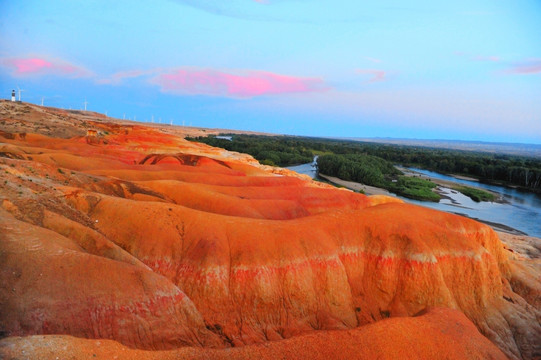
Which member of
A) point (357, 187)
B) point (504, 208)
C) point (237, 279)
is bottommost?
point (504, 208)

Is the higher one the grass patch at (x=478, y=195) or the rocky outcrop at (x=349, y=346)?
the rocky outcrop at (x=349, y=346)

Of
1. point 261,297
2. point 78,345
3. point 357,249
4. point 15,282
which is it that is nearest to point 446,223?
point 357,249

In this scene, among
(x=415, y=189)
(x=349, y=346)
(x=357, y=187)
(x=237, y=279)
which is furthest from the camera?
(x=357, y=187)

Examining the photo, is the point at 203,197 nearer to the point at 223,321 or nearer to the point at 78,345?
the point at 223,321

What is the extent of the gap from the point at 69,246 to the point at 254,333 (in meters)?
9.16

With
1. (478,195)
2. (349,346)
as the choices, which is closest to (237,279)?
(349,346)

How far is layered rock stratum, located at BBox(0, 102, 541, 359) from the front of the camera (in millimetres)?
11023

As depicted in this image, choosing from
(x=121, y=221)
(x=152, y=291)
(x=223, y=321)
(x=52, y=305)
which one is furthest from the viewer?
(x=121, y=221)

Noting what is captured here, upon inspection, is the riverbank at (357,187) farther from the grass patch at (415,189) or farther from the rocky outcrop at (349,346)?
the rocky outcrop at (349,346)

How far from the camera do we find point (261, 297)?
55.8ft

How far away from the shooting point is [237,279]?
1688cm

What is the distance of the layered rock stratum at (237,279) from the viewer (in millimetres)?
11023

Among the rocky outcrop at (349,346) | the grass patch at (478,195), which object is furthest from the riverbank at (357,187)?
the rocky outcrop at (349,346)

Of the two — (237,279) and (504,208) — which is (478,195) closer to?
(504,208)
